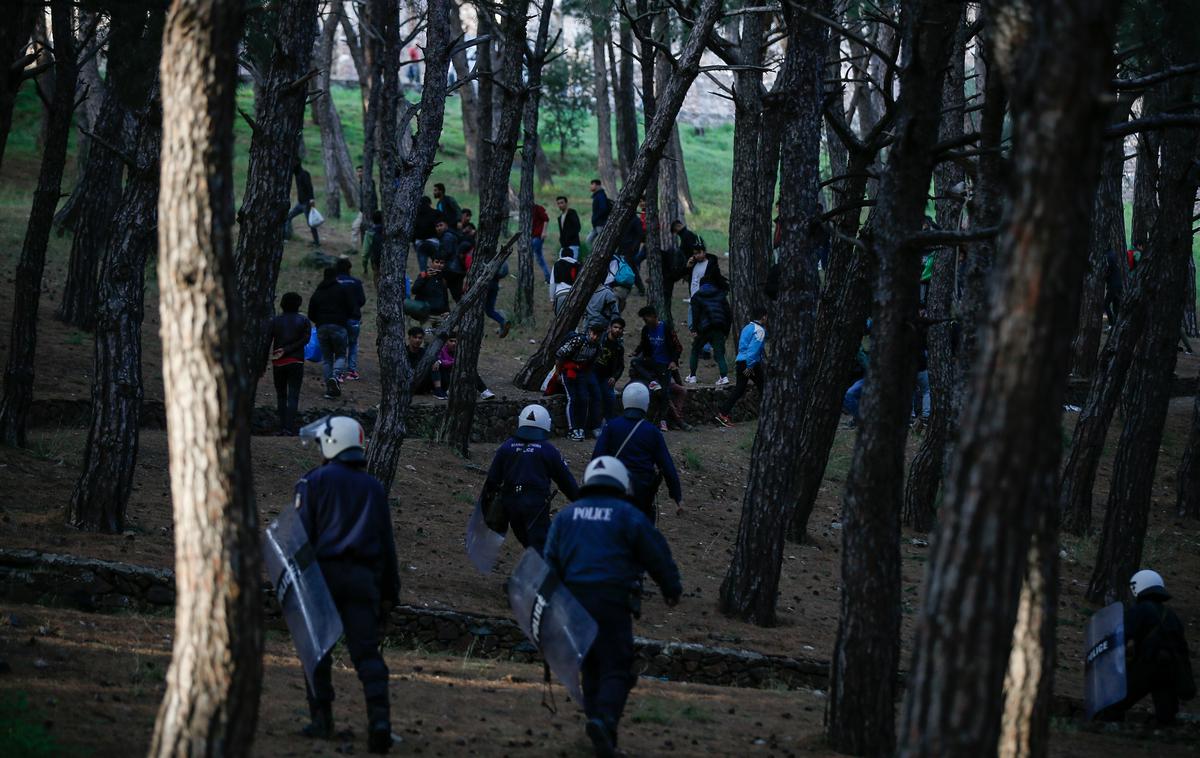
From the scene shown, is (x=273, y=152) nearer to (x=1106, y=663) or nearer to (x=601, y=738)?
(x=601, y=738)

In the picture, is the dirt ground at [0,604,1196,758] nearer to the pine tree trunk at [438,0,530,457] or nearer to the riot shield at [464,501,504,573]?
the riot shield at [464,501,504,573]

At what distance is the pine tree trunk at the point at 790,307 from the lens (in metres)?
12.7

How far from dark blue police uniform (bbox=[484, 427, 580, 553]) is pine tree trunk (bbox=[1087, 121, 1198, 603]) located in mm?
7632

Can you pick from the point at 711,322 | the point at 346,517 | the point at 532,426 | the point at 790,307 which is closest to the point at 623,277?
the point at 711,322

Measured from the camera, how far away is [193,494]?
19.1 feet

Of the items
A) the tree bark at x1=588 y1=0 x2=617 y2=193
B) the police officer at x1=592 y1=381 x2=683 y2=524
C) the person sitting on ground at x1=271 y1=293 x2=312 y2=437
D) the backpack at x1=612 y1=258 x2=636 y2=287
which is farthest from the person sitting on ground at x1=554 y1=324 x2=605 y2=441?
the tree bark at x1=588 y1=0 x2=617 y2=193

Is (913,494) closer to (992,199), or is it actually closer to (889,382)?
(992,199)

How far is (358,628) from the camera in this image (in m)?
7.77

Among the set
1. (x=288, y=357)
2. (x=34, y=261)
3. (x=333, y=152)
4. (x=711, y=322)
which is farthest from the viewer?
(x=333, y=152)

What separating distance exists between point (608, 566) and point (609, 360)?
1149 cm

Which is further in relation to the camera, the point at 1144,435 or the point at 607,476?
the point at 1144,435

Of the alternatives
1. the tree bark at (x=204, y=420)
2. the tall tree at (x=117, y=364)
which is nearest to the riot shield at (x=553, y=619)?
the tree bark at (x=204, y=420)

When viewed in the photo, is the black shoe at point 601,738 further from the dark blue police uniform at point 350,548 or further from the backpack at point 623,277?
the backpack at point 623,277

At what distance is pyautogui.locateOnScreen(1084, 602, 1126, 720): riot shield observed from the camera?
1105cm
